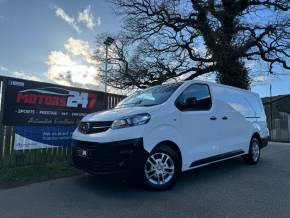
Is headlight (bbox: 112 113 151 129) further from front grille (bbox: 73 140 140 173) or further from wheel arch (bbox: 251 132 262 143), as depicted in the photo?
wheel arch (bbox: 251 132 262 143)

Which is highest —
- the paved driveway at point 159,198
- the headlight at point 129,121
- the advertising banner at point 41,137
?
the headlight at point 129,121

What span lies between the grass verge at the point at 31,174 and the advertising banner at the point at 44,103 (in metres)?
1.09

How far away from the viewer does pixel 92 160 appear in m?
4.59

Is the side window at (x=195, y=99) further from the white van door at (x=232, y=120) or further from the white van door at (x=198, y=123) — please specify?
the white van door at (x=232, y=120)

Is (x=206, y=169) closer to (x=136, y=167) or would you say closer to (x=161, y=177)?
(x=161, y=177)

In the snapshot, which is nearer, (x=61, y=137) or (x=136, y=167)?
(x=136, y=167)

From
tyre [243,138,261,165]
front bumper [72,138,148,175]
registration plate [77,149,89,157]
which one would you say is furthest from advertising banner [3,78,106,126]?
tyre [243,138,261,165]

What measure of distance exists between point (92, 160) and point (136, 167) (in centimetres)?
76

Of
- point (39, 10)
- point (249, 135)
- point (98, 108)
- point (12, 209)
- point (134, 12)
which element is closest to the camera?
point (12, 209)

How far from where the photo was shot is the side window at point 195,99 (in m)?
5.30

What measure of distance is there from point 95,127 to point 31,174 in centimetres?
224

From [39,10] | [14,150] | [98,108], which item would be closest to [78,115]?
[98,108]

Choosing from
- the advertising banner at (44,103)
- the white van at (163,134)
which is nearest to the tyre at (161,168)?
the white van at (163,134)

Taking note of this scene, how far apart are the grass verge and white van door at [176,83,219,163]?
8.99 feet
